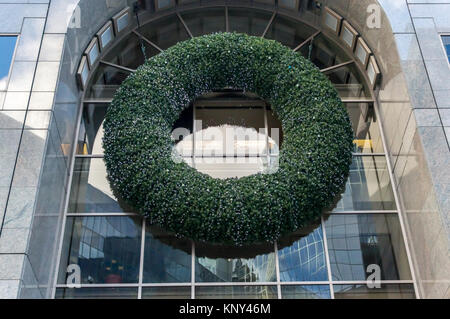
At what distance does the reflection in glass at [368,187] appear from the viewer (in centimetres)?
1419

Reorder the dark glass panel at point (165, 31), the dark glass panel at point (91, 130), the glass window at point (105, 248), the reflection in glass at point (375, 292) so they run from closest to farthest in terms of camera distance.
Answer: the reflection in glass at point (375, 292), the glass window at point (105, 248), the dark glass panel at point (91, 130), the dark glass panel at point (165, 31)

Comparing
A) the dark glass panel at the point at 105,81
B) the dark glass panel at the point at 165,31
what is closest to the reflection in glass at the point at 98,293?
the dark glass panel at the point at 105,81

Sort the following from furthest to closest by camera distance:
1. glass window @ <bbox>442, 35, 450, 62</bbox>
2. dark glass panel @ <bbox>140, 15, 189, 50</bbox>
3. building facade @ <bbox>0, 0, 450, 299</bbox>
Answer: dark glass panel @ <bbox>140, 15, 189, 50</bbox> < glass window @ <bbox>442, 35, 450, 62</bbox> < building facade @ <bbox>0, 0, 450, 299</bbox>

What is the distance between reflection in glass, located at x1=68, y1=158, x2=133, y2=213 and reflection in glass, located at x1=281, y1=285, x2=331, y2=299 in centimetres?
366

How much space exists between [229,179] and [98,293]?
11.2 feet

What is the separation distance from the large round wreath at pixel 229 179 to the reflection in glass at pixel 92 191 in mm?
401

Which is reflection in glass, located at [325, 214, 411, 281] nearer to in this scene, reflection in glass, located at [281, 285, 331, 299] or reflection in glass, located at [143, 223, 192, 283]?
reflection in glass, located at [281, 285, 331, 299]

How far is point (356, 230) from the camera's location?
13.8 m

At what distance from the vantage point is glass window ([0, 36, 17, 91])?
13.7m

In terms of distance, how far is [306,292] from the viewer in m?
13.0

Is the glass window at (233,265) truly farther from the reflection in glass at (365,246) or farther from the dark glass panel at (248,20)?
the dark glass panel at (248,20)

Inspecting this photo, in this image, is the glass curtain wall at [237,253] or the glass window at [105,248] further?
the glass window at [105,248]

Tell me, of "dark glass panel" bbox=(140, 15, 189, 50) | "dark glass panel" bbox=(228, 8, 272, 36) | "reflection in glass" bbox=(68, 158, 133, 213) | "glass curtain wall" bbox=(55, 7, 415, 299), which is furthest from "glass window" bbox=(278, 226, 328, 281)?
"dark glass panel" bbox=(140, 15, 189, 50)
